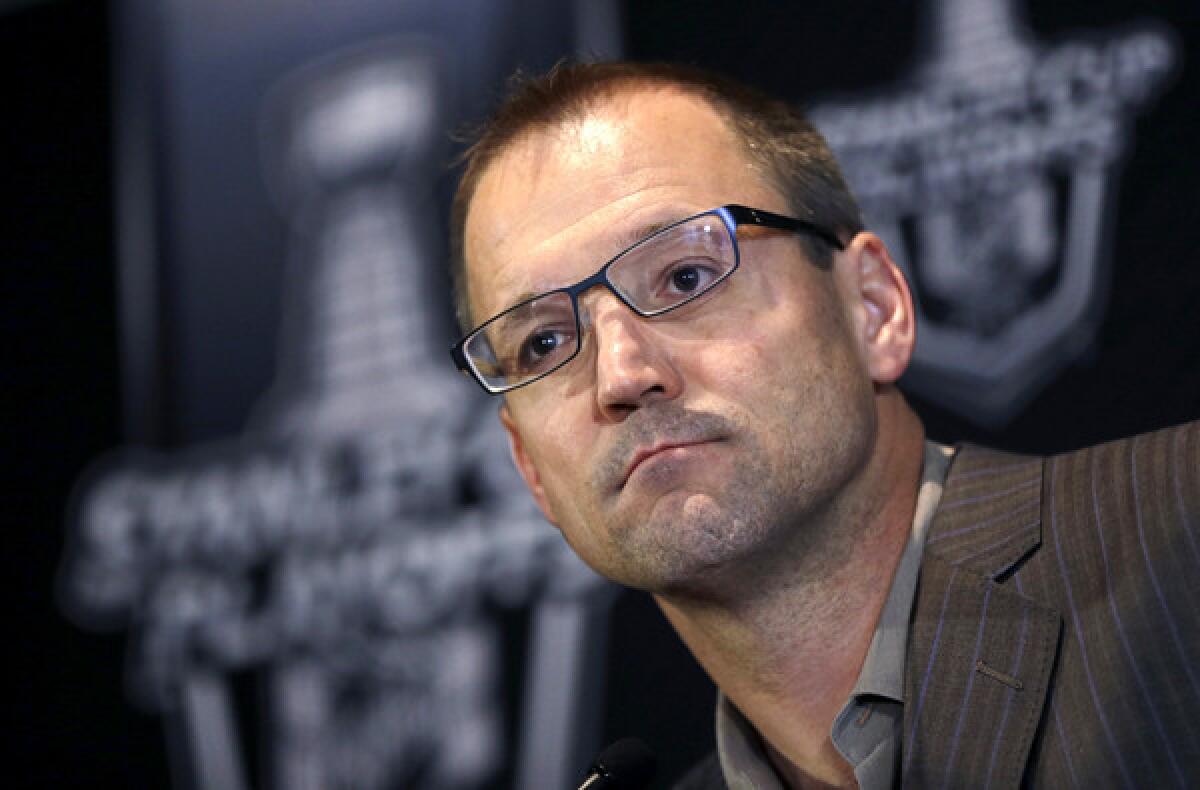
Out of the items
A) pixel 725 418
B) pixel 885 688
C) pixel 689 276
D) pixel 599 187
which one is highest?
pixel 599 187

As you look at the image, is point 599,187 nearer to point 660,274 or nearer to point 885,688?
point 660,274

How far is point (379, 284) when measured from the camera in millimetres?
3381

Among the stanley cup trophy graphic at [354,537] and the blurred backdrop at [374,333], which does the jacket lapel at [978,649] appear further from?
the stanley cup trophy graphic at [354,537]

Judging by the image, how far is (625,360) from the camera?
1.79 meters

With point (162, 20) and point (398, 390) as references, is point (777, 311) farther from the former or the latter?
point (162, 20)

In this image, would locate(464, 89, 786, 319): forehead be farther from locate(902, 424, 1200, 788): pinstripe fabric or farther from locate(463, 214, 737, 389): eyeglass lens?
locate(902, 424, 1200, 788): pinstripe fabric

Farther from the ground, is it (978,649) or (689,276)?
(689,276)

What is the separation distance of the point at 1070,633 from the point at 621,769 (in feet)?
2.26

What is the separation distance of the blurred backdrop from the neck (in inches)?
28.3

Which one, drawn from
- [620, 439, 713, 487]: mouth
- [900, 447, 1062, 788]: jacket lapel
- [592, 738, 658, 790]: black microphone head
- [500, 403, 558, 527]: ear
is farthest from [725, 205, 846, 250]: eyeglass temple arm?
[592, 738, 658, 790]: black microphone head

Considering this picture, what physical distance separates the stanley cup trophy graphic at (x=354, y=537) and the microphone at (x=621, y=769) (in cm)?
107

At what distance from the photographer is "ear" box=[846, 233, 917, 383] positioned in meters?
2.01

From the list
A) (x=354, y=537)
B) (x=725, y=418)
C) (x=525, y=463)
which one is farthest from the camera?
(x=354, y=537)

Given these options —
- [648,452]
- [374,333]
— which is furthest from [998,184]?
[374,333]
